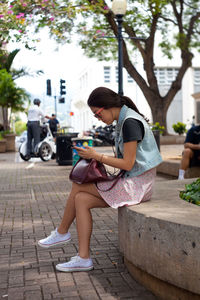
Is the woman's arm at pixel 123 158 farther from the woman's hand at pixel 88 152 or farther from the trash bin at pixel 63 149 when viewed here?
the trash bin at pixel 63 149

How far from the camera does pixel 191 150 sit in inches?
298

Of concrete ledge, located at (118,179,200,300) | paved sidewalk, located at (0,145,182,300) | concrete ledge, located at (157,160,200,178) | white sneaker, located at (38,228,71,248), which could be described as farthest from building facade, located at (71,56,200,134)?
concrete ledge, located at (118,179,200,300)

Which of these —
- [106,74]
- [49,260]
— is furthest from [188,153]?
[106,74]

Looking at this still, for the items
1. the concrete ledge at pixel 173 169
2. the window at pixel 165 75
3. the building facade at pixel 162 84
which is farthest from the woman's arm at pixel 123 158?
the window at pixel 165 75

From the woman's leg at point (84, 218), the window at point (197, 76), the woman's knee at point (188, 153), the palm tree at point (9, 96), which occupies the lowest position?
the woman's leg at point (84, 218)

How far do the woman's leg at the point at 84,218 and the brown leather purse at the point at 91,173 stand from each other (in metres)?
0.13

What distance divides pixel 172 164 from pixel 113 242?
15.5 feet

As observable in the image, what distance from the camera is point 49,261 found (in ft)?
13.3

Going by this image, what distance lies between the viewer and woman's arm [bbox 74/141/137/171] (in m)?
3.56

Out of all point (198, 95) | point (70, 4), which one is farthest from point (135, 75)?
point (198, 95)

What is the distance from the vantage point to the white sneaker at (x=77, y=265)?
3711 mm

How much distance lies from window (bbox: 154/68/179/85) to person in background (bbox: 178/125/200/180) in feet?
145

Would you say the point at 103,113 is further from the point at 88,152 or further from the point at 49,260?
the point at 49,260

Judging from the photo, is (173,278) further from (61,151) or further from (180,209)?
(61,151)
